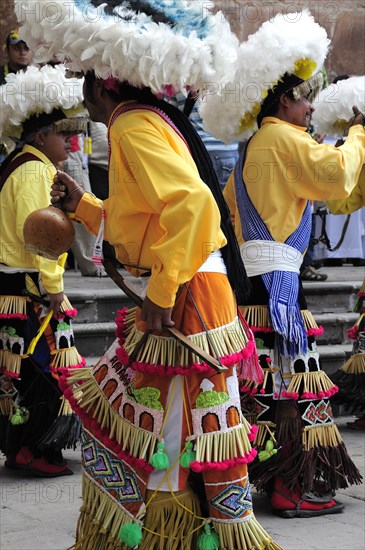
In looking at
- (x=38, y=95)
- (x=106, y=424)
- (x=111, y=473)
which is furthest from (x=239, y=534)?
(x=38, y=95)

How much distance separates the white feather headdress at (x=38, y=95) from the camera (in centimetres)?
543

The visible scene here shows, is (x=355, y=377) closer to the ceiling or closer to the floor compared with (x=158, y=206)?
closer to the floor

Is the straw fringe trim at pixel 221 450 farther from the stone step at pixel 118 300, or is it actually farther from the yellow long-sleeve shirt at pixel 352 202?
the stone step at pixel 118 300

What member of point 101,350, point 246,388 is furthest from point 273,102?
point 101,350

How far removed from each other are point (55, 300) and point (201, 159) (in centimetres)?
210

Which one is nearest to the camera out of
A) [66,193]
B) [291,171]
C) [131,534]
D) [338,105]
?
[131,534]

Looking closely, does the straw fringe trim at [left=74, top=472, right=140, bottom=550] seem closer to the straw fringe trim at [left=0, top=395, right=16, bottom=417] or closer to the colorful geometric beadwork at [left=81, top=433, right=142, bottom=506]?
the colorful geometric beadwork at [left=81, top=433, right=142, bottom=506]

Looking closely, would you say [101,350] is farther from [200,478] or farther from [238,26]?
[238,26]

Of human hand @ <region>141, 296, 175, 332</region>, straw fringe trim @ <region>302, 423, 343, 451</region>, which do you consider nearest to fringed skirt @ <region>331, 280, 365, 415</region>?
straw fringe trim @ <region>302, 423, 343, 451</region>

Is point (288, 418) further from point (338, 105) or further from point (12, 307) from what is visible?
point (338, 105)

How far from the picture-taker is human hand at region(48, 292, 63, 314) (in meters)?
5.29

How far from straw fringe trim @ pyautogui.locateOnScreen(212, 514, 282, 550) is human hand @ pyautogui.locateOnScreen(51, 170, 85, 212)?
1.15m

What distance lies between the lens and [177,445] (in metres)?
3.29

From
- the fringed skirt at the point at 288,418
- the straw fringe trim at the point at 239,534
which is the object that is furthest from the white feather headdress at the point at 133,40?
the fringed skirt at the point at 288,418
